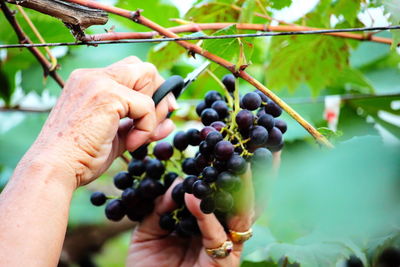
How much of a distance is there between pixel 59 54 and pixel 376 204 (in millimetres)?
1672

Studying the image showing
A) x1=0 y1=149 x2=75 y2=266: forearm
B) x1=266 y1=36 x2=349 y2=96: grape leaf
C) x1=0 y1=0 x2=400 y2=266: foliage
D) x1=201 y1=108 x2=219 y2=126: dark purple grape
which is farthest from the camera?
x1=266 y1=36 x2=349 y2=96: grape leaf

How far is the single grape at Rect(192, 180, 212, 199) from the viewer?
36.7 inches

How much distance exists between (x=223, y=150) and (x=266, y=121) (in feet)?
0.46

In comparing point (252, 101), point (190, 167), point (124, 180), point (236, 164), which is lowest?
point (124, 180)

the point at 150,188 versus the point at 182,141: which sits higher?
the point at 182,141

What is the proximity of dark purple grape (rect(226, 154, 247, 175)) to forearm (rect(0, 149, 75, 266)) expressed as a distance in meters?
0.36

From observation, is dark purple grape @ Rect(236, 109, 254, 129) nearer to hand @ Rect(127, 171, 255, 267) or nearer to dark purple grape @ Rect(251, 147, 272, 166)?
dark purple grape @ Rect(251, 147, 272, 166)

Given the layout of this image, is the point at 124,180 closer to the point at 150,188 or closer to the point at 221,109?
the point at 150,188

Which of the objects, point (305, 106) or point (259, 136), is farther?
point (305, 106)

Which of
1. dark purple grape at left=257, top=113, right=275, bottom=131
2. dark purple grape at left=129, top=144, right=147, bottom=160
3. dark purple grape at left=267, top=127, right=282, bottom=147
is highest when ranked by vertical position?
dark purple grape at left=257, top=113, right=275, bottom=131

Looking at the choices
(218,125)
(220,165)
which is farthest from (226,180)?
(218,125)

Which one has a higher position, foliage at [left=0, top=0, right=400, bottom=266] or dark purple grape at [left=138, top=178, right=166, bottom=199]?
foliage at [left=0, top=0, right=400, bottom=266]

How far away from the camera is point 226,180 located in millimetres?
915

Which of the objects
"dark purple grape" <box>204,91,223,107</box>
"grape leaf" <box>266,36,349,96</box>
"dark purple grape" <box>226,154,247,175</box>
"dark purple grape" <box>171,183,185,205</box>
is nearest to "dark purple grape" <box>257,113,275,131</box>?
"dark purple grape" <box>226,154,247,175</box>
